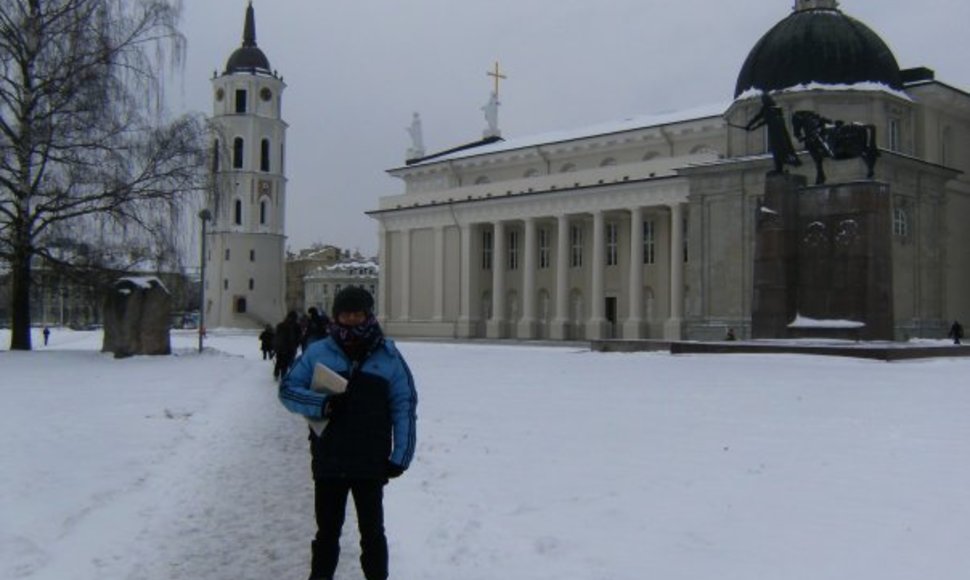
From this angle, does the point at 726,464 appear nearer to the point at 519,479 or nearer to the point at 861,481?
the point at 861,481

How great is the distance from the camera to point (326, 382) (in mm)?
5480

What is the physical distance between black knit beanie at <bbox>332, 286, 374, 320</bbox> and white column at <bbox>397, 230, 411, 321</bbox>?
64118 millimetres

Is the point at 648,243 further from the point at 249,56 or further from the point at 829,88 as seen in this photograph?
the point at 249,56

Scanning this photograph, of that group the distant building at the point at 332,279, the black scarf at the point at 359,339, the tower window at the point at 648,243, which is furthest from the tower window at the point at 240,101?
the black scarf at the point at 359,339

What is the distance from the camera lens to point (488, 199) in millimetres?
64812

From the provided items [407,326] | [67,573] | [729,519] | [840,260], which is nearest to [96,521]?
[67,573]

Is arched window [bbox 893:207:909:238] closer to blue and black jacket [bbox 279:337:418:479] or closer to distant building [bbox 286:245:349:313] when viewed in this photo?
blue and black jacket [bbox 279:337:418:479]

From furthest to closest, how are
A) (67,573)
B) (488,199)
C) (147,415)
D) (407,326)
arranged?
(407,326)
(488,199)
(147,415)
(67,573)

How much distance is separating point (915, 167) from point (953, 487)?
39.1 meters

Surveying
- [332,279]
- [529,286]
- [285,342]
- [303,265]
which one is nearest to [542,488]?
[285,342]

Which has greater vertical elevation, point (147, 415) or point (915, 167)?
point (915, 167)

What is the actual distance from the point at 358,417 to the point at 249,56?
89567 millimetres

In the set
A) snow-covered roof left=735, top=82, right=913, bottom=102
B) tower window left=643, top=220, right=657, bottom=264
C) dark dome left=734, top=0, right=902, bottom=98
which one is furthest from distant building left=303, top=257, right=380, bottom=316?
dark dome left=734, top=0, right=902, bottom=98

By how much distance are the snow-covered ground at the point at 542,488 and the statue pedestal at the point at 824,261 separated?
25.6 ft
